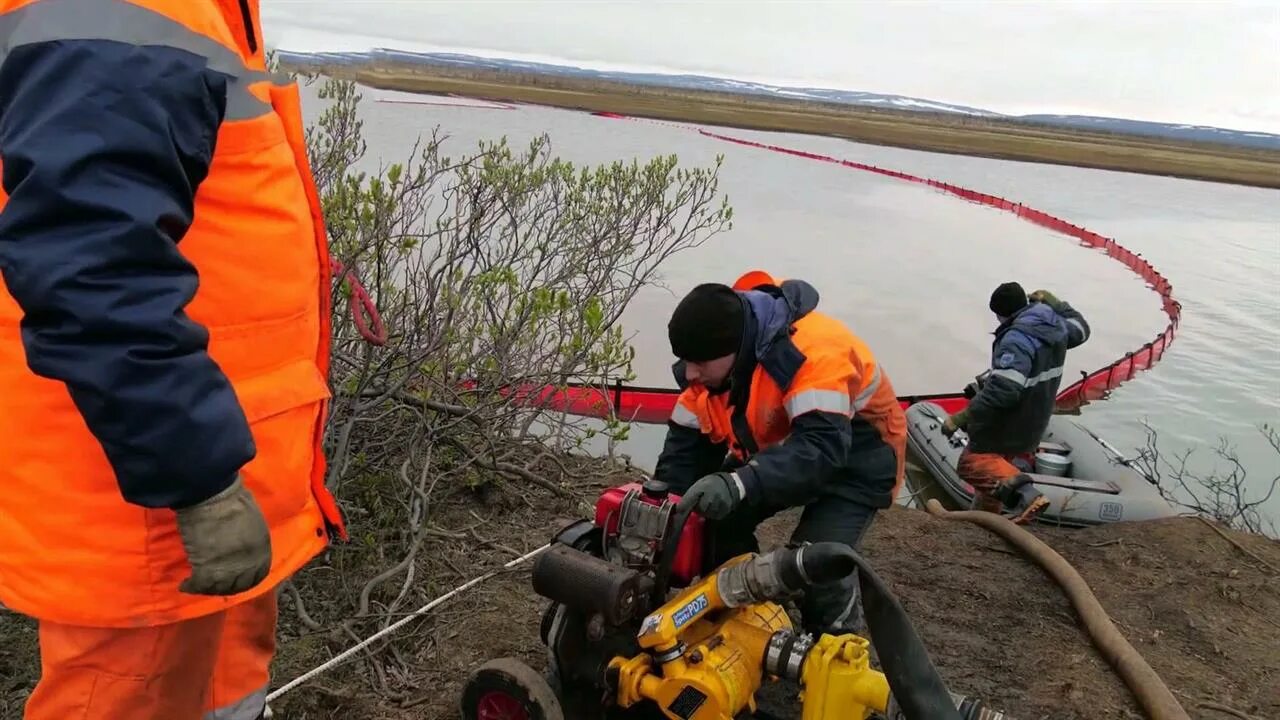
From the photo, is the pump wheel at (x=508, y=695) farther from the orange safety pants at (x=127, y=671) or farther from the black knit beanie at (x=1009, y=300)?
the black knit beanie at (x=1009, y=300)

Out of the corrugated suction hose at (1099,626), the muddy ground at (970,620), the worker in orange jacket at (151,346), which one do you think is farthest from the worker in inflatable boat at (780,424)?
the worker in orange jacket at (151,346)

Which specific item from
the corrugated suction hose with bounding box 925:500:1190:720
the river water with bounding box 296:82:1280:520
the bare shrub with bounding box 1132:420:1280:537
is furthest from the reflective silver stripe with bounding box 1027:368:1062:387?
the river water with bounding box 296:82:1280:520

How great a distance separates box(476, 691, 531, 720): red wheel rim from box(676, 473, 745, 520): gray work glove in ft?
2.41

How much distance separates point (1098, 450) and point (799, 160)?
2563 centimetres

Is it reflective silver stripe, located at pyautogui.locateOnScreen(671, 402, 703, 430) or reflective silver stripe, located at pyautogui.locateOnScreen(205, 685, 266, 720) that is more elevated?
reflective silver stripe, located at pyautogui.locateOnScreen(671, 402, 703, 430)

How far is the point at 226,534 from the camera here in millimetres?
1433

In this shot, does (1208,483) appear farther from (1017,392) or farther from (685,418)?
(685,418)

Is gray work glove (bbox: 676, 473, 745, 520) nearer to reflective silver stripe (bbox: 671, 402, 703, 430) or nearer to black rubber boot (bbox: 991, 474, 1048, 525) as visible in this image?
reflective silver stripe (bbox: 671, 402, 703, 430)

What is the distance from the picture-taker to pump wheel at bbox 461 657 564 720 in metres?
2.47

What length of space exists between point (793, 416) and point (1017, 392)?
3769 millimetres

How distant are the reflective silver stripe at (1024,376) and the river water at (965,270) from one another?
263cm

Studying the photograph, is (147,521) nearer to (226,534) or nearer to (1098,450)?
(226,534)

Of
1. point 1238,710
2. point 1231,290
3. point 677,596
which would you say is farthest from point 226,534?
point 1231,290

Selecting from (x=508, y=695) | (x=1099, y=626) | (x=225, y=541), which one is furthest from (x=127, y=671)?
(x=1099, y=626)
